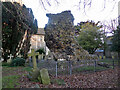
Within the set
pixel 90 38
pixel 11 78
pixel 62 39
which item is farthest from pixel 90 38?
pixel 11 78

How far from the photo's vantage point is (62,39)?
11.4m

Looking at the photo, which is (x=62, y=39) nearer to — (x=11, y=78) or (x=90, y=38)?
(x=11, y=78)

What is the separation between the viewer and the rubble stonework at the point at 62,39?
10.8 m

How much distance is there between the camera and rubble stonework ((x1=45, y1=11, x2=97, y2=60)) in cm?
1084

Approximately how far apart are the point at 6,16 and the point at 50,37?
509 cm

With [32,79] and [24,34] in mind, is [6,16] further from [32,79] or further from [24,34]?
[32,79]

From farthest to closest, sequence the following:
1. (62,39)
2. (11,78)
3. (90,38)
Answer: (90,38), (62,39), (11,78)

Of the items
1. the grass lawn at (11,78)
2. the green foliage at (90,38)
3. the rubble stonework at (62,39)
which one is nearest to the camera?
the grass lawn at (11,78)

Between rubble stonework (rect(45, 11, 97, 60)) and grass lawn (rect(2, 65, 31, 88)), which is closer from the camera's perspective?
grass lawn (rect(2, 65, 31, 88))

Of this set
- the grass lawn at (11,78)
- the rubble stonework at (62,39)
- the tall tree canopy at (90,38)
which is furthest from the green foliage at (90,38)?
the grass lawn at (11,78)

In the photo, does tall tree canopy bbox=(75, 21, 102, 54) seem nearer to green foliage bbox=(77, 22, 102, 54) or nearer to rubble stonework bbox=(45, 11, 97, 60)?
green foliage bbox=(77, 22, 102, 54)

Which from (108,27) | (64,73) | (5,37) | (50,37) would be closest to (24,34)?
(5,37)

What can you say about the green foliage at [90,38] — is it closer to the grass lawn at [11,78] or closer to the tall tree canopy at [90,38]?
the tall tree canopy at [90,38]

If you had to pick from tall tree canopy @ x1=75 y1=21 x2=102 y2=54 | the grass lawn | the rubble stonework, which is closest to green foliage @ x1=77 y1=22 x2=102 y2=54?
tall tree canopy @ x1=75 y1=21 x2=102 y2=54
